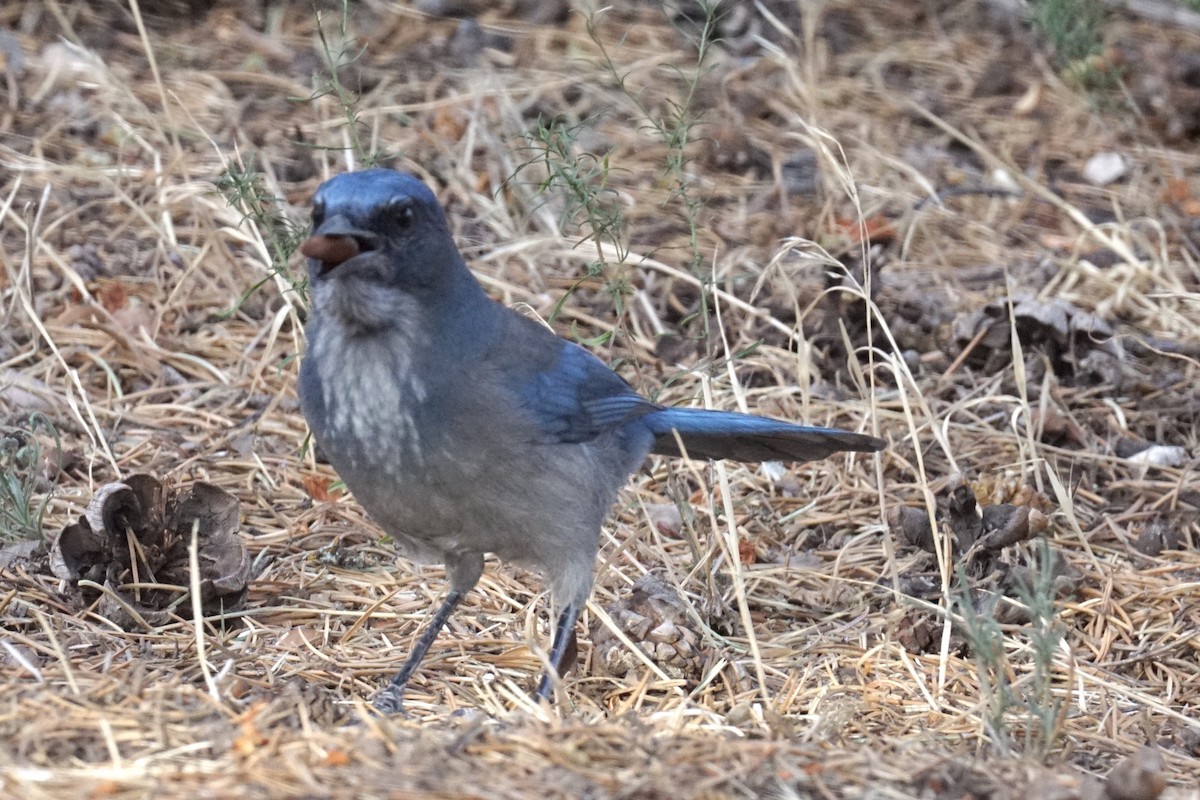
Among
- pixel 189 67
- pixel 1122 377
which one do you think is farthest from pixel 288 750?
pixel 189 67

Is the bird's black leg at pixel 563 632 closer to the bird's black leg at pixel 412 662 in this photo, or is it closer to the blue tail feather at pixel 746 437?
the bird's black leg at pixel 412 662

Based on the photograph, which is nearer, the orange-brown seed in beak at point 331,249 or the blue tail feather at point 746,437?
the orange-brown seed in beak at point 331,249

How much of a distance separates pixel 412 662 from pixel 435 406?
69 centimetres

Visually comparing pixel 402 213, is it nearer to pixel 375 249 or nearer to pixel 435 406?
pixel 375 249

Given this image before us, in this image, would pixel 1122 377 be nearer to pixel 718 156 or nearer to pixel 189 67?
pixel 718 156

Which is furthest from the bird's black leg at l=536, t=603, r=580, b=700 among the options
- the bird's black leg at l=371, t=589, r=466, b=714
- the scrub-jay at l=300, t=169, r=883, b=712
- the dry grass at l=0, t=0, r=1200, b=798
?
the bird's black leg at l=371, t=589, r=466, b=714

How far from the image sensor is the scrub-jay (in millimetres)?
3723

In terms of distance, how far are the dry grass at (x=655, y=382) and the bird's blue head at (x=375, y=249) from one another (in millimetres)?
813

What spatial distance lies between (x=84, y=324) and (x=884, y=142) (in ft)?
11.7

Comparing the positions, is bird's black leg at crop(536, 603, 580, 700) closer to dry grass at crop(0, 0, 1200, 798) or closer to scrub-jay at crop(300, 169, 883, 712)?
scrub-jay at crop(300, 169, 883, 712)

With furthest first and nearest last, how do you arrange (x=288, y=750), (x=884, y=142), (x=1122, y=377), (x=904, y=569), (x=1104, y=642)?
1. (x=884, y=142)
2. (x=1122, y=377)
3. (x=904, y=569)
4. (x=1104, y=642)
5. (x=288, y=750)

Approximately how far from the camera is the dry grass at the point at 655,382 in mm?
3295

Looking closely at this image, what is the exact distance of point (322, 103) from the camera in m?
7.13

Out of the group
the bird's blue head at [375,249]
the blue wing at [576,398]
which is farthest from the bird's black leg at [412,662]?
the bird's blue head at [375,249]
